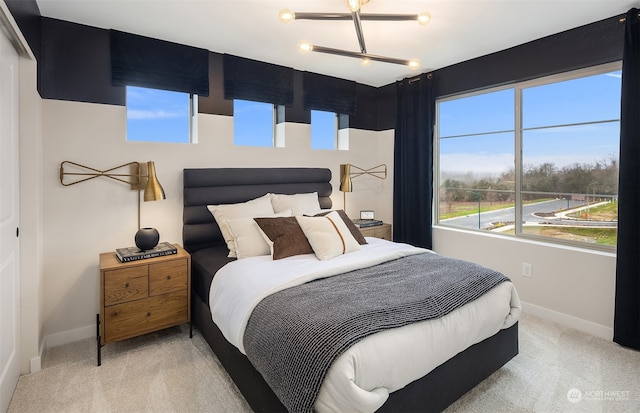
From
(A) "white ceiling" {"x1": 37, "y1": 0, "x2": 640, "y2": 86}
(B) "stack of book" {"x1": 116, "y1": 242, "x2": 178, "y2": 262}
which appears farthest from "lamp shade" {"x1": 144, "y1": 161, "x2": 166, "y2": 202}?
(A) "white ceiling" {"x1": 37, "y1": 0, "x2": 640, "y2": 86}

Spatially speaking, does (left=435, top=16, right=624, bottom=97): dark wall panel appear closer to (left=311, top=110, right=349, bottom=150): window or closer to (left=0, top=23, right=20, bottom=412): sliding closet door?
(left=311, top=110, right=349, bottom=150): window

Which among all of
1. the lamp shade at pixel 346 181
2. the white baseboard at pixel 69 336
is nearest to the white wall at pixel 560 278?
the lamp shade at pixel 346 181

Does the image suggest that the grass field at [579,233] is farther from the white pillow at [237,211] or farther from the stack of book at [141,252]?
the stack of book at [141,252]

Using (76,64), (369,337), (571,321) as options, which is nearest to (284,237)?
(369,337)

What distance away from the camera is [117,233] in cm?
298

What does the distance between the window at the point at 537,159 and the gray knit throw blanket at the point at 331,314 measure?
151cm

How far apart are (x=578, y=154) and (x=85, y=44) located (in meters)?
4.41

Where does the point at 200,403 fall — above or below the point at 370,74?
below

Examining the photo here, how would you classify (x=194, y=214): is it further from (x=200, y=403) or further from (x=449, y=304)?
(x=449, y=304)

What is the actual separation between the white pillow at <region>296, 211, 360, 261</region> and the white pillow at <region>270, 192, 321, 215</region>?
0.57 m

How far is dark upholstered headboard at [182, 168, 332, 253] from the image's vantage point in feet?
10.5

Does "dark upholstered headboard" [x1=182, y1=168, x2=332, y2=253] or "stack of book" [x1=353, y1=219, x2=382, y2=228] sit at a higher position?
"dark upholstered headboard" [x1=182, y1=168, x2=332, y2=253]

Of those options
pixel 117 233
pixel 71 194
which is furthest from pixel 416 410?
pixel 71 194

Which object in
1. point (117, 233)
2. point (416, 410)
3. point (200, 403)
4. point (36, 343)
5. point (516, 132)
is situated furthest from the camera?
point (516, 132)
